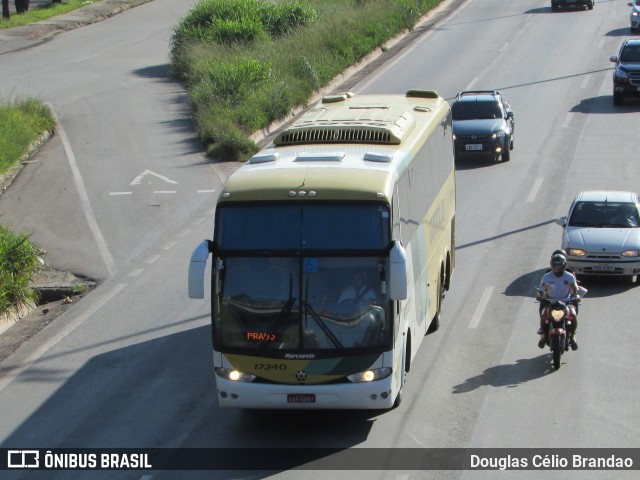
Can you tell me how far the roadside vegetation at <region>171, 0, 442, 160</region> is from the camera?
3378 centimetres

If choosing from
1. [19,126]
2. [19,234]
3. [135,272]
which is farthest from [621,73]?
[19,234]

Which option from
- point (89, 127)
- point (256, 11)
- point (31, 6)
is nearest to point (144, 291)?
point (89, 127)

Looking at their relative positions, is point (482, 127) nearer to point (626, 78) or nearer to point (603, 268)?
point (626, 78)

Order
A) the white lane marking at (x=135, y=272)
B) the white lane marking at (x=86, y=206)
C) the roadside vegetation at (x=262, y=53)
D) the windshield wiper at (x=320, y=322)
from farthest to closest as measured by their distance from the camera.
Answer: the roadside vegetation at (x=262, y=53) < the white lane marking at (x=86, y=206) < the white lane marking at (x=135, y=272) < the windshield wiper at (x=320, y=322)

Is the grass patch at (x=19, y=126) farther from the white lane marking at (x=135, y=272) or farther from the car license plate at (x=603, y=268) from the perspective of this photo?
the car license plate at (x=603, y=268)

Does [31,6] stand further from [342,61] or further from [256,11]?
[342,61]

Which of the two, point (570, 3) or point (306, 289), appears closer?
point (306, 289)

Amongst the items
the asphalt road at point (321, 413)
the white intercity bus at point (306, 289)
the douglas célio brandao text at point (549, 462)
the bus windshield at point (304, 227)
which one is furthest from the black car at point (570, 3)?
the douglas célio brandao text at point (549, 462)

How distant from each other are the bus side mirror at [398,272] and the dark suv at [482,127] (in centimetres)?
1858

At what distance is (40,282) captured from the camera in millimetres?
21000

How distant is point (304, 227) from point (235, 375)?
1.91m

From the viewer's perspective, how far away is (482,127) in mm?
31000

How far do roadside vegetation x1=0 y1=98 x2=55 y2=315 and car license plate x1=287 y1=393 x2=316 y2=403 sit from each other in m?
8.09

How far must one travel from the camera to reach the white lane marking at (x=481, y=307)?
17922 mm
